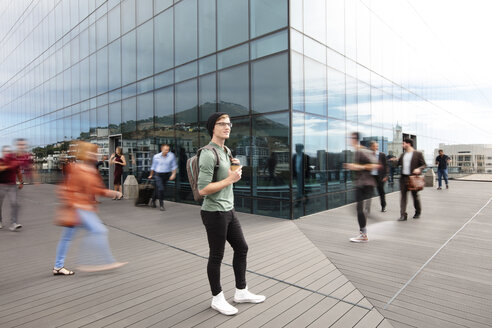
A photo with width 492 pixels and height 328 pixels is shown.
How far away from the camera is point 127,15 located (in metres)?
14.6

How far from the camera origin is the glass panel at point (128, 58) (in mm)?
14219

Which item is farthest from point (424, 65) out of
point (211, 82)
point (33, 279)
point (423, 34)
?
point (33, 279)

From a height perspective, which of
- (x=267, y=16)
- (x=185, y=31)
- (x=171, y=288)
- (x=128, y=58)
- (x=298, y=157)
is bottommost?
(x=171, y=288)

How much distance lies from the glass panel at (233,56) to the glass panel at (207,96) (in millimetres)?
575

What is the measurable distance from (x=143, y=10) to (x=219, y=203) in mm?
13944

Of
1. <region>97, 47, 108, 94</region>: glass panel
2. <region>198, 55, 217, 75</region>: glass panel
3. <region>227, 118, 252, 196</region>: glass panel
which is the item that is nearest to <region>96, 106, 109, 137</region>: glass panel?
<region>97, 47, 108, 94</region>: glass panel

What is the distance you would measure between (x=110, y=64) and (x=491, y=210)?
17621 mm

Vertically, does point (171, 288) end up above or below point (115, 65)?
below

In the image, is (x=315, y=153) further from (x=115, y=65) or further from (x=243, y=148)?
(x=115, y=65)

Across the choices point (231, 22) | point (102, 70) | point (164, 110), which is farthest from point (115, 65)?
point (231, 22)

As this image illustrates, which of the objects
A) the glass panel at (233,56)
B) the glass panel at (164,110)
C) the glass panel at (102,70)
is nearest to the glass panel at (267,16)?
the glass panel at (233,56)

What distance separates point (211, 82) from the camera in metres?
10.5

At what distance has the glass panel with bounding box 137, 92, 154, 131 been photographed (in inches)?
520

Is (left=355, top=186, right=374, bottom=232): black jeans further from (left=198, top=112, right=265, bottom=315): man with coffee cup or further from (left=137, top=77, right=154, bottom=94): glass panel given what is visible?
(left=137, top=77, right=154, bottom=94): glass panel
